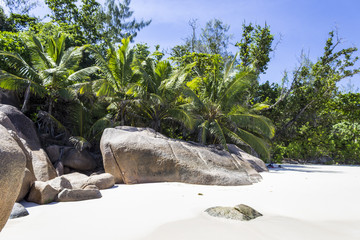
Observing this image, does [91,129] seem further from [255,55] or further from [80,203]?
[255,55]

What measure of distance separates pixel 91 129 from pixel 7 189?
10.2 meters

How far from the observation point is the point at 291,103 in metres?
18.1

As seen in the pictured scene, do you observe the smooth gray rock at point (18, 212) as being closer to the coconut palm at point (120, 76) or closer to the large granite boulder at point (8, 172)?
the large granite boulder at point (8, 172)

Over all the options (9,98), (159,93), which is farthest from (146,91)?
(9,98)

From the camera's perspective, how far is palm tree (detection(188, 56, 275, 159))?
12.0 m

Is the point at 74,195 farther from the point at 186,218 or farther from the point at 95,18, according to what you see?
the point at 95,18

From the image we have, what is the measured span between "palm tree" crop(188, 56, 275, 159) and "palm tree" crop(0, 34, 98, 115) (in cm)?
528

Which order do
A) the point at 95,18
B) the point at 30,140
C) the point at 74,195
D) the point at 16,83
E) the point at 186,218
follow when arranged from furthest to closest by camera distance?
the point at 95,18
the point at 16,83
the point at 30,140
the point at 74,195
the point at 186,218

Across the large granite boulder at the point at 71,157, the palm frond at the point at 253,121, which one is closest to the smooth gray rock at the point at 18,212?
the large granite boulder at the point at 71,157

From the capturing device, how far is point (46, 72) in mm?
11281

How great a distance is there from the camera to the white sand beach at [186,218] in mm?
3238

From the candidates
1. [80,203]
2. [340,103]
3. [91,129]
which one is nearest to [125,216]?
[80,203]

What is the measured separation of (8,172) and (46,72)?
10.7 meters

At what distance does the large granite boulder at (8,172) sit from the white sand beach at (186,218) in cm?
146
